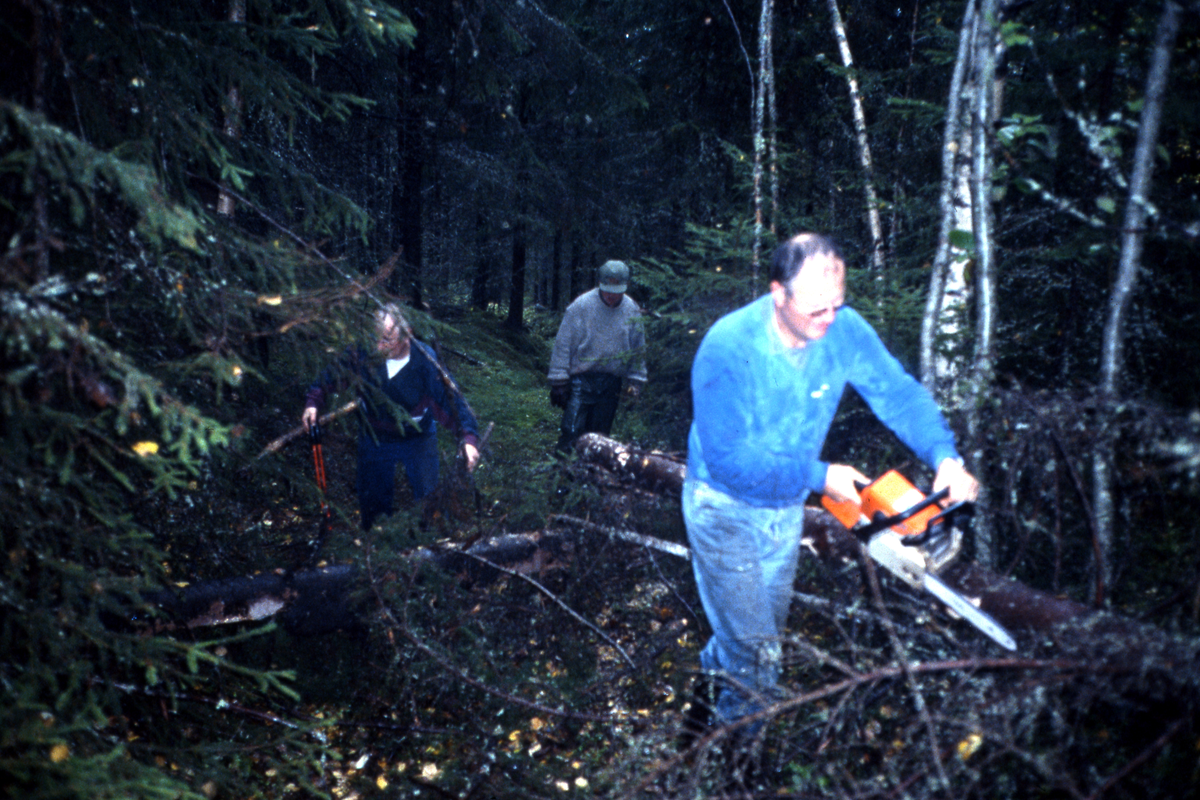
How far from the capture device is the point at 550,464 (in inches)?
198

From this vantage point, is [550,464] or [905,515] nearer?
[905,515]

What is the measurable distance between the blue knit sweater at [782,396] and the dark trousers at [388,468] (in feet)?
9.40

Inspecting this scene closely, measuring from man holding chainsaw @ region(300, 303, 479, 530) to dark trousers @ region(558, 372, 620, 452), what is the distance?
209 cm

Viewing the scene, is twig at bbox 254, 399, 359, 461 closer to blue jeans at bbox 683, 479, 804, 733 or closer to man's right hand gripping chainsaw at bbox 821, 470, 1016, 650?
blue jeans at bbox 683, 479, 804, 733

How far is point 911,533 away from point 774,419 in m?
0.69

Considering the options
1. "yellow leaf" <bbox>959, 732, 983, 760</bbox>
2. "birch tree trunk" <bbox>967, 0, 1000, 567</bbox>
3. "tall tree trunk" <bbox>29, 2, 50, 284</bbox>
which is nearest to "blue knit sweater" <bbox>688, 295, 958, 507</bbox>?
"birch tree trunk" <bbox>967, 0, 1000, 567</bbox>

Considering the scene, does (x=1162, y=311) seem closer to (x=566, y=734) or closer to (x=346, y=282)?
(x=566, y=734)

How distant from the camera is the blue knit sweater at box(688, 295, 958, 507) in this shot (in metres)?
2.94

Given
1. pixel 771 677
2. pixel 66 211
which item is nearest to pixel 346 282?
Result: pixel 66 211

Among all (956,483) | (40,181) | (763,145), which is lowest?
(956,483)

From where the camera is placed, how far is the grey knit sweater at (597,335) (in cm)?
711

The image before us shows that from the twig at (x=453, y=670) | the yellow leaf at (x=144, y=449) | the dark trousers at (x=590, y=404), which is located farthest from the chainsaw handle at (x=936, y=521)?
the dark trousers at (x=590, y=404)

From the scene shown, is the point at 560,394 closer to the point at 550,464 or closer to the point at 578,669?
the point at 550,464

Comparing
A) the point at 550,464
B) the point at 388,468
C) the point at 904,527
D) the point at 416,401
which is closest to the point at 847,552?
the point at 904,527
